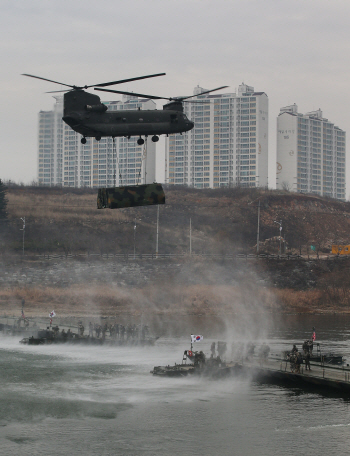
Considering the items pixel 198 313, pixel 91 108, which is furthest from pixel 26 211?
pixel 91 108

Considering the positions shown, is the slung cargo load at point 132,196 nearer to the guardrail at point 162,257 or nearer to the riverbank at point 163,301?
the riverbank at point 163,301

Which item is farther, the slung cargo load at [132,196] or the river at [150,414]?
the slung cargo load at [132,196]

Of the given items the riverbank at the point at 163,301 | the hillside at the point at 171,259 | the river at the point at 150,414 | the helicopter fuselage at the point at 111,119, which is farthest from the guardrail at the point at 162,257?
the helicopter fuselage at the point at 111,119

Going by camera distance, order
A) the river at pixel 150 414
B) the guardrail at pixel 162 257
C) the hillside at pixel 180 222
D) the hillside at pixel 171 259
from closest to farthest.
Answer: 1. the river at pixel 150 414
2. the hillside at pixel 171 259
3. the guardrail at pixel 162 257
4. the hillside at pixel 180 222

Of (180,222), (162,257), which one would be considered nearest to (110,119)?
(162,257)

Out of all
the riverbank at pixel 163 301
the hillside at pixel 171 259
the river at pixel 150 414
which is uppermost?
the hillside at pixel 171 259

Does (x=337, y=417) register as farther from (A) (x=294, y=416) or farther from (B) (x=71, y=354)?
(B) (x=71, y=354)

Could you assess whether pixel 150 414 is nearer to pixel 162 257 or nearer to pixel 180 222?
pixel 162 257
